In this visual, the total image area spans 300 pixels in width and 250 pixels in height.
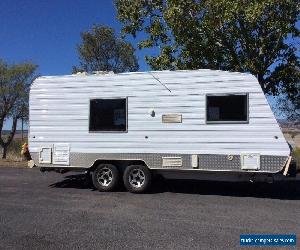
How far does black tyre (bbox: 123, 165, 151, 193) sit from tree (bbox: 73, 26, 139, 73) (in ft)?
38.4

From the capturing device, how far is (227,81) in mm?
11336

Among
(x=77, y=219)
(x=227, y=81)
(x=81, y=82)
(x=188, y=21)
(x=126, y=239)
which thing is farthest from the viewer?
(x=188, y=21)

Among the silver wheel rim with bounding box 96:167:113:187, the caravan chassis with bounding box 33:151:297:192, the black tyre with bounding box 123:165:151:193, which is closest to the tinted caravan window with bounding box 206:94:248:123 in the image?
the caravan chassis with bounding box 33:151:297:192

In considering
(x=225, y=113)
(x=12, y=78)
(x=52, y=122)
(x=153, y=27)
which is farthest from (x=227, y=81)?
(x=12, y=78)

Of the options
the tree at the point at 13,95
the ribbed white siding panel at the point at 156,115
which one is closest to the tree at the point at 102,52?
the tree at the point at 13,95

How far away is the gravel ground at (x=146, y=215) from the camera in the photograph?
7680 mm

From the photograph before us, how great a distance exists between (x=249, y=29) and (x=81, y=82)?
19.3ft

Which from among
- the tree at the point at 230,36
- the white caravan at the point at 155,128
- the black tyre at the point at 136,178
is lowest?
the black tyre at the point at 136,178

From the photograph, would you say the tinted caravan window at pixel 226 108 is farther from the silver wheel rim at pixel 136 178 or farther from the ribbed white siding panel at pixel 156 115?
the silver wheel rim at pixel 136 178

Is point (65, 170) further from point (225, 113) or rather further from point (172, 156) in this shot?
point (225, 113)

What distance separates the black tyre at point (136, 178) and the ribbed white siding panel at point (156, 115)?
455 mm

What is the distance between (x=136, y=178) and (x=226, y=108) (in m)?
2.86

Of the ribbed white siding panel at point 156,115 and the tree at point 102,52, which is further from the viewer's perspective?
the tree at point 102,52

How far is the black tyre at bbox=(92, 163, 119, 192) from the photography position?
40.3 ft
